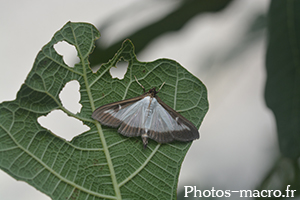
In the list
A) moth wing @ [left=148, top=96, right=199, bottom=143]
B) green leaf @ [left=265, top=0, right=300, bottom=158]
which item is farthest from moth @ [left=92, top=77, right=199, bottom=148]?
green leaf @ [left=265, top=0, right=300, bottom=158]

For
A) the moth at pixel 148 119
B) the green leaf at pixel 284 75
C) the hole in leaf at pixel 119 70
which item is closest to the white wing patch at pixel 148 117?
the moth at pixel 148 119

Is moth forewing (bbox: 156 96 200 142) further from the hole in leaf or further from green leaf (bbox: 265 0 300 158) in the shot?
green leaf (bbox: 265 0 300 158)

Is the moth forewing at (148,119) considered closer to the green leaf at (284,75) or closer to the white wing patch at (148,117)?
the white wing patch at (148,117)

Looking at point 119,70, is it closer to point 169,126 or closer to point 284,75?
point 169,126

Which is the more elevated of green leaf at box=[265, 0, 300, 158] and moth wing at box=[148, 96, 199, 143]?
green leaf at box=[265, 0, 300, 158]

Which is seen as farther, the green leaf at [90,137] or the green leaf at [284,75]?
the green leaf at [284,75]
